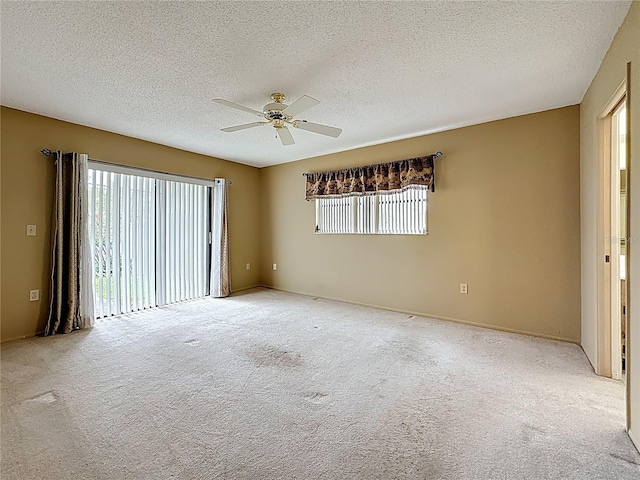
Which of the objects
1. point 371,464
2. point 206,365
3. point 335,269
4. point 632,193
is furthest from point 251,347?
point 632,193

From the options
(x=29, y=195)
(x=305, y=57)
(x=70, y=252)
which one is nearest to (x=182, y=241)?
(x=70, y=252)

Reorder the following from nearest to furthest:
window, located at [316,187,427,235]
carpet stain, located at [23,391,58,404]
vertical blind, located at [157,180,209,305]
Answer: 1. carpet stain, located at [23,391,58,404]
2. window, located at [316,187,427,235]
3. vertical blind, located at [157,180,209,305]

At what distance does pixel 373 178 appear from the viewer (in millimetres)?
4547

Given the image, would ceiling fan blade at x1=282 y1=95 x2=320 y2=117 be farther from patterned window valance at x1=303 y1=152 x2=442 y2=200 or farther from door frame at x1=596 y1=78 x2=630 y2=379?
door frame at x1=596 y1=78 x2=630 y2=379

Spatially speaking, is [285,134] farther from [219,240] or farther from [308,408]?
[219,240]

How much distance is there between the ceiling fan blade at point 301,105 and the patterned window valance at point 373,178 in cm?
206

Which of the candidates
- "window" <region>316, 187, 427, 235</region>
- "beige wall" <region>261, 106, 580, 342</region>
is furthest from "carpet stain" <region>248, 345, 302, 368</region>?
"window" <region>316, 187, 427, 235</region>

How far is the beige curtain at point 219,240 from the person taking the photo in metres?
5.24

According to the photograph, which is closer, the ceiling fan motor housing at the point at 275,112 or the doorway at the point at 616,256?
the doorway at the point at 616,256

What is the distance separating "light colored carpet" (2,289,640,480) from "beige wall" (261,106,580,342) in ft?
1.43

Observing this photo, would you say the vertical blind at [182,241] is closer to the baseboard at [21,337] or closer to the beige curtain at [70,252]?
the beige curtain at [70,252]

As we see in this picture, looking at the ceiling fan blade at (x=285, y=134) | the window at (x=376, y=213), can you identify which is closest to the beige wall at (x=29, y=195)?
the ceiling fan blade at (x=285, y=134)

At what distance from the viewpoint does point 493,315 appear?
3598 mm

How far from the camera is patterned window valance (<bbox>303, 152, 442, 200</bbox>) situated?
4.02 m
